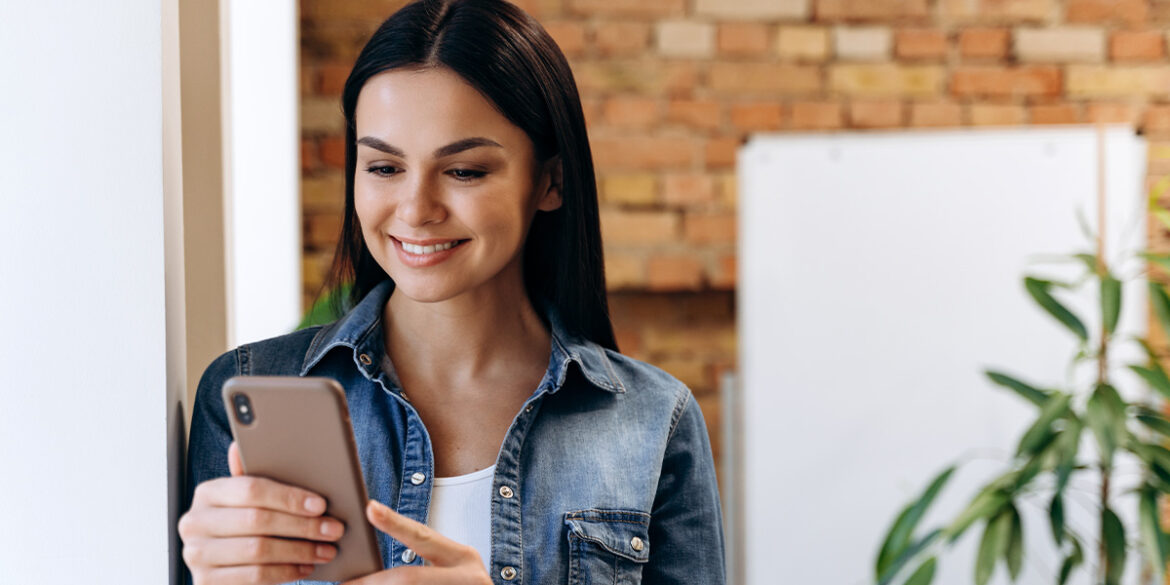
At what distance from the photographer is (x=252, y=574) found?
66 centimetres

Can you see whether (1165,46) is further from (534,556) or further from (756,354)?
(534,556)

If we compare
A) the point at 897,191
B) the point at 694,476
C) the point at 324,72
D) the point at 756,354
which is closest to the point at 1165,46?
the point at 897,191

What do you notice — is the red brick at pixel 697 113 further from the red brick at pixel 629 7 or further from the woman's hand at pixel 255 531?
the woman's hand at pixel 255 531

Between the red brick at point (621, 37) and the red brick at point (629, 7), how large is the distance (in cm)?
3

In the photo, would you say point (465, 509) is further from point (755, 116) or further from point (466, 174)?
point (755, 116)

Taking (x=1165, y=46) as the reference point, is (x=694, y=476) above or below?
below

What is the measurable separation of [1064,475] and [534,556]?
A: 1.25 meters

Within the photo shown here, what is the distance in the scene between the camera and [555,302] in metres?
1.00

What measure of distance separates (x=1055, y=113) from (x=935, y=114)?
0.31m

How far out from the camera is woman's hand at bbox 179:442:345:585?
2.12 ft

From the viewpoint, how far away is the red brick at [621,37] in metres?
2.54

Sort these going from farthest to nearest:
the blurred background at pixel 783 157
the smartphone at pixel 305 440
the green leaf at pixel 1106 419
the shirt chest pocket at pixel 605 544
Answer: the blurred background at pixel 783 157 → the green leaf at pixel 1106 419 → the shirt chest pocket at pixel 605 544 → the smartphone at pixel 305 440

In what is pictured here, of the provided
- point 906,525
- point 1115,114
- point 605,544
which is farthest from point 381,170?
point 1115,114

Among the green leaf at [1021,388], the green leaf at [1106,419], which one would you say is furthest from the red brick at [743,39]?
the green leaf at [1106,419]
